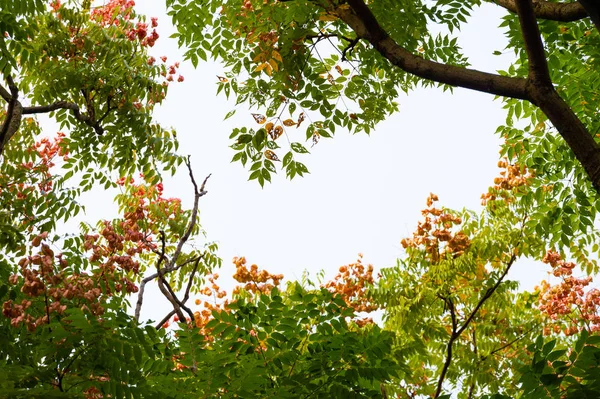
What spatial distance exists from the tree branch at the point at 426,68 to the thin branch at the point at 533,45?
8cm

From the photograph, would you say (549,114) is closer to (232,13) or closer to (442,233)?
(232,13)

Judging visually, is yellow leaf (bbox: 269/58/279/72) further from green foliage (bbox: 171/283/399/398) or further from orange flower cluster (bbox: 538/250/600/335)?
orange flower cluster (bbox: 538/250/600/335)

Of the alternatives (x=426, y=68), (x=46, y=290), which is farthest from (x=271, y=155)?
(x=46, y=290)

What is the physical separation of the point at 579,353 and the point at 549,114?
3.89 ft

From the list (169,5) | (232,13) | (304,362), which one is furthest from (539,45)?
(169,5)

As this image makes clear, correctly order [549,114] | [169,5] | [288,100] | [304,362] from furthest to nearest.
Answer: [169,5], [288,100], [304,362], [549,114]

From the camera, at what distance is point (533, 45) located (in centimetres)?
323

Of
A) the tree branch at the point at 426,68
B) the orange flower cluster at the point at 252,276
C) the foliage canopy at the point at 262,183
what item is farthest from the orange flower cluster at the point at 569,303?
the tree branch at the point at 426,68

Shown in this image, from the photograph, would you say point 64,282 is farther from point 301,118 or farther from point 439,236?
point 439,236

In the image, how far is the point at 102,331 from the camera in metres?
3.09

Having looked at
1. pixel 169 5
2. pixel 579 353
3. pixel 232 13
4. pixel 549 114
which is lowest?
pixel 579 353

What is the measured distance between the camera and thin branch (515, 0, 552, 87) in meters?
3.19

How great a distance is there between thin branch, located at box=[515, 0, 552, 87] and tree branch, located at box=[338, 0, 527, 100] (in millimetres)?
83

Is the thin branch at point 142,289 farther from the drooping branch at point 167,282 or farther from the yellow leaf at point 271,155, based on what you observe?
the yellow leaf at point 271,155
